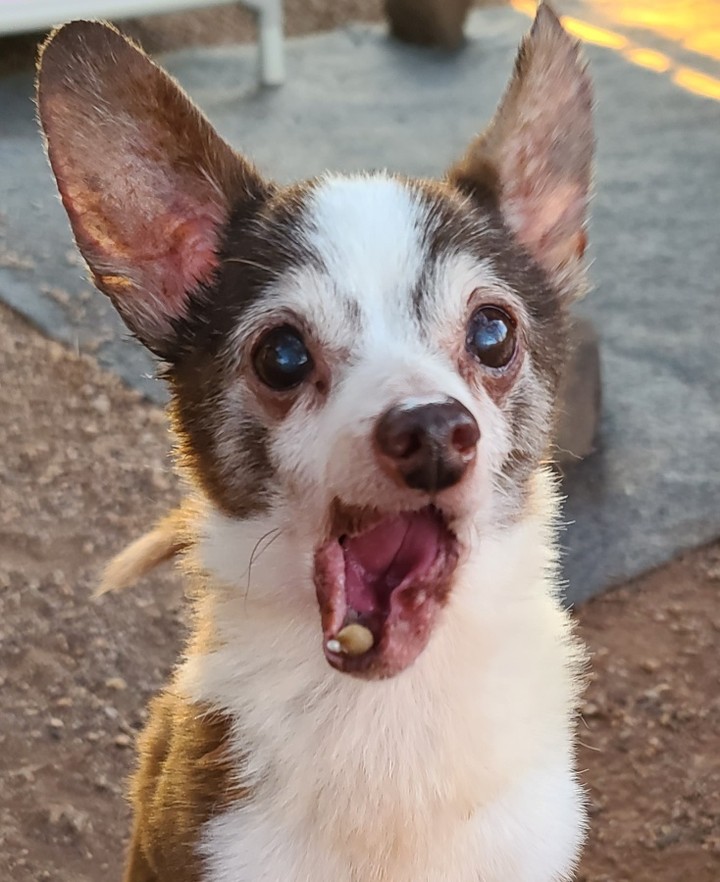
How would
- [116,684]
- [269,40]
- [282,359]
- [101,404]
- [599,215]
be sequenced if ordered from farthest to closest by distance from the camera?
1. [269,40]
2. [599,215]
3. [101,404]
4. [116,684]
5. [282,359]

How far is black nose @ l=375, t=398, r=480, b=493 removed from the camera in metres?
1.19

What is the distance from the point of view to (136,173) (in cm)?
149

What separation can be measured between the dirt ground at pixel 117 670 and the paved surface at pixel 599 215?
0.18 metres

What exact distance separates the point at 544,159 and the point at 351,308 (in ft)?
1.34

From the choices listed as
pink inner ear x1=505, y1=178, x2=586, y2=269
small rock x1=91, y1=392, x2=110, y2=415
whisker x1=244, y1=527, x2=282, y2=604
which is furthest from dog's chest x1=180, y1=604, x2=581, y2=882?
small rock x1=91, y1=392, x2=110, y2=415

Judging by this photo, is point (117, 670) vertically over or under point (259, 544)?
under

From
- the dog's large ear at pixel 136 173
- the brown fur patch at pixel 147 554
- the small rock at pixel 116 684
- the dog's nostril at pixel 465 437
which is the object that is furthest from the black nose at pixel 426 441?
the small rock at pixel 116 684

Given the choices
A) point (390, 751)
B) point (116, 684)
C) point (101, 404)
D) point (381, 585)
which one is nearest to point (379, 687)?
point (390, 751)

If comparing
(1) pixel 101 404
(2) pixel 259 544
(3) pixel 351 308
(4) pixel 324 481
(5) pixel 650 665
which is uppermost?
(3) pixel 351 308

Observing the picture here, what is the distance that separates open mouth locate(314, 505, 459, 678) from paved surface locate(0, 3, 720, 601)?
1301mm

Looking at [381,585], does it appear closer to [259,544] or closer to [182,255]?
[259,544]

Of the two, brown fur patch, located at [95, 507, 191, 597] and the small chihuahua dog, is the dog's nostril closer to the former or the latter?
the small chihuahua dog

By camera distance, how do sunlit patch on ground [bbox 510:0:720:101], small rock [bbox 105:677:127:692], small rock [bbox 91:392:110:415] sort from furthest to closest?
sunlit patch on ground [bbox 510:0:720:101] < small rock [bbox 91:392:110:415] < small rock [bbox 105:677:127:692]

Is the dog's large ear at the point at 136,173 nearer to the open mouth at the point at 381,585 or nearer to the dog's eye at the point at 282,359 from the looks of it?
the dog's eye at the point at 282,359
